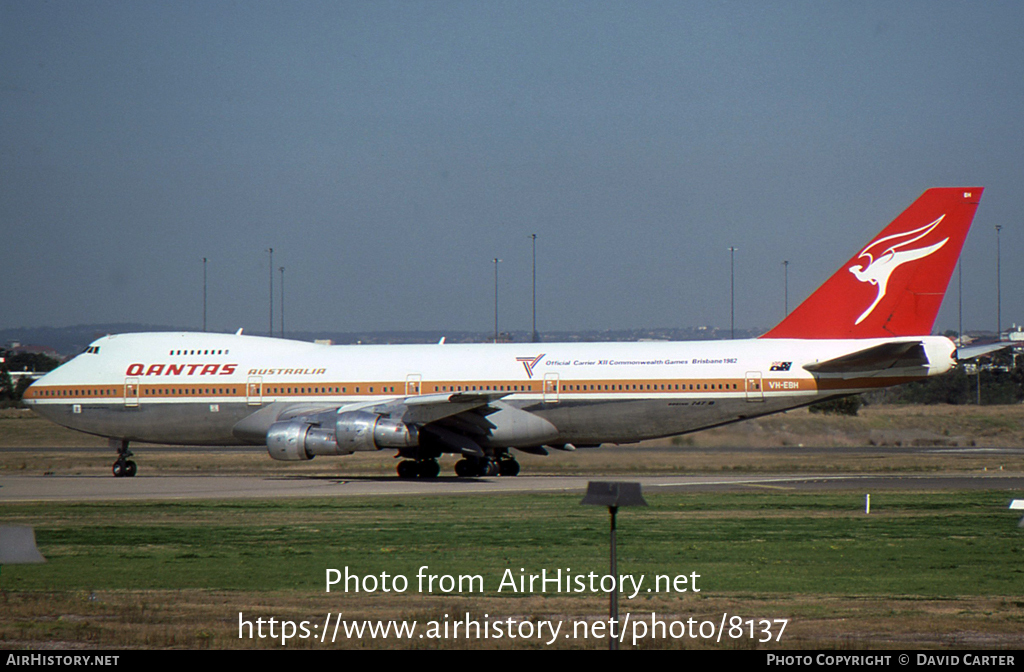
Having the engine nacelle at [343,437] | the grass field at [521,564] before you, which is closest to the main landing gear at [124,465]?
the engine nacelle at [343,437]

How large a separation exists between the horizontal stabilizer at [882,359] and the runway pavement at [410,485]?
2989mm

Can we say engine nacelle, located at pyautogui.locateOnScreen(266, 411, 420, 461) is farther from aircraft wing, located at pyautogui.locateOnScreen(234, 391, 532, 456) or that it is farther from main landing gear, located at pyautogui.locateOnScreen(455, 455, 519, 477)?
main landing gear, located at pyautogui.locateOnScreen(455, 455, 519, 477)

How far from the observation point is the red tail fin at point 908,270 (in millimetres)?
31906

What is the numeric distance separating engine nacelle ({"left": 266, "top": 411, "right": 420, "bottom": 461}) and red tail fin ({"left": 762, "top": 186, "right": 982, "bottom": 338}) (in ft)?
41.3

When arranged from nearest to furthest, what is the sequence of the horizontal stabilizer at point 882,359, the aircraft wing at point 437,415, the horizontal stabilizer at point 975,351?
1. the horizontal stabilizer at point 882,359
2. the aircraft wing at point 437,415
3. the horizontal stabilizer at point 975,351

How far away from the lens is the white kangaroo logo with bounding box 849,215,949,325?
3195cm

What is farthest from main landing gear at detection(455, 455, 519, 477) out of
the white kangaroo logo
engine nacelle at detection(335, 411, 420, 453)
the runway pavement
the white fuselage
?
the white kangaroo logo

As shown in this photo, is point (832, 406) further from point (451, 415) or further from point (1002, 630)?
point (1002, 630)

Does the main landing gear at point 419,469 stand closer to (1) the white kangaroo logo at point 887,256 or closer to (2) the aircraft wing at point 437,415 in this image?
(2) the aircraft wing at point 437,415

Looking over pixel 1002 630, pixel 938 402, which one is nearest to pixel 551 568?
pixel 1002 630

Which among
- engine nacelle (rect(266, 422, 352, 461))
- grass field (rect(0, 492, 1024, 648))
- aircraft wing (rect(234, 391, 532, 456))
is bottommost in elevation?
grass field (rect(0, 492, 1024, 648))

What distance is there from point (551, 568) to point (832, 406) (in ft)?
165

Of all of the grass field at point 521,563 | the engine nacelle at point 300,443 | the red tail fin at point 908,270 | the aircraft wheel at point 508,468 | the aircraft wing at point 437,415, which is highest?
the red tail fin at point 908,270

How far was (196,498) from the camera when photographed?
25531 millimetres
